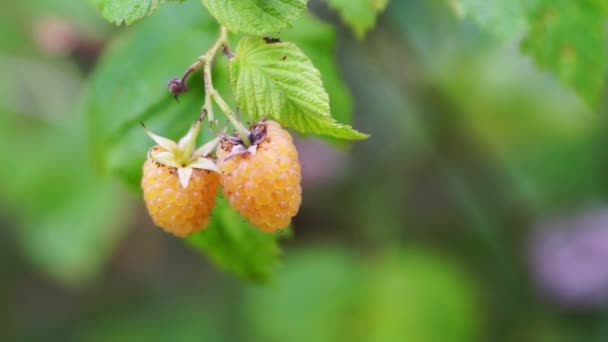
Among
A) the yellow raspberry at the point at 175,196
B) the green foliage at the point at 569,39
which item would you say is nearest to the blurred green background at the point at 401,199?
the green foliage at the point at 569,39

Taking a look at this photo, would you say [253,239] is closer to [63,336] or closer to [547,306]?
[547,306]

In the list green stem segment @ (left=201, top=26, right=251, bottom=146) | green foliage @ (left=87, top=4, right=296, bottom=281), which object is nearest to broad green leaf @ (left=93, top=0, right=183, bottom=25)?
green stem segment @ (left=201, top=26, right=251, bottom=146)

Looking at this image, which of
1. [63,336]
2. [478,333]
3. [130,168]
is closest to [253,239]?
[130,168]

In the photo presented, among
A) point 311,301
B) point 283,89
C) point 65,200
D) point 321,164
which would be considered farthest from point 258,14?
point 321,164

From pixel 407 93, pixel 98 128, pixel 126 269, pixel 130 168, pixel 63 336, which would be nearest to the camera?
pixel 130 168

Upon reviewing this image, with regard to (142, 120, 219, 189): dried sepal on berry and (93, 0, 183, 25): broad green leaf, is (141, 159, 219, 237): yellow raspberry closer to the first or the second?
(142, 120, 219, 189): dried sepal on berry

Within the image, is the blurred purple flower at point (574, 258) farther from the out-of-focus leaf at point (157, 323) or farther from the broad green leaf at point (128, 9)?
the broad green leaf at point (128, 9)
